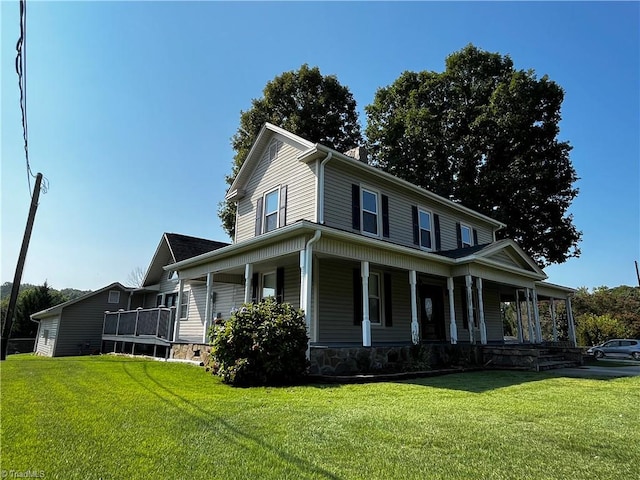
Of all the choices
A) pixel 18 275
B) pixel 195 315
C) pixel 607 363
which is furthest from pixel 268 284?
pixel 607 363

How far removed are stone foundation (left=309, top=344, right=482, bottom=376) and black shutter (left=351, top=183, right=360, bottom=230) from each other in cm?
401

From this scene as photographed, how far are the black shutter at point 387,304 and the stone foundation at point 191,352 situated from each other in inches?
221

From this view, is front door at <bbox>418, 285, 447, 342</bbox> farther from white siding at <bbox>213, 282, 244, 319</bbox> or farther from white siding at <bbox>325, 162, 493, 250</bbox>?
white siding at <bbox>213, 282, 244, 319</bbox>

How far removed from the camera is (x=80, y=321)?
21.1 metres

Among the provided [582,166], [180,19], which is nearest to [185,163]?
[180,19]

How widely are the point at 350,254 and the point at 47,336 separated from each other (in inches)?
845

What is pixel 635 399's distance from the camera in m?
6.33

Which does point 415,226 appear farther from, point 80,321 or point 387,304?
point 80,321

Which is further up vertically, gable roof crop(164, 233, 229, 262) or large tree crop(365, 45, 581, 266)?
large tree crop(365, 45, 581, 266)

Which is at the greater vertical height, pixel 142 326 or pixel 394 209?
pixel 394 209

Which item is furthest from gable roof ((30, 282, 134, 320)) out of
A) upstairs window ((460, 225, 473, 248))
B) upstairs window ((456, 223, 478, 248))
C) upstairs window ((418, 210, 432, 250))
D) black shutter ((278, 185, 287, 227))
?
upstairs window ((460, 225, 473, 248))

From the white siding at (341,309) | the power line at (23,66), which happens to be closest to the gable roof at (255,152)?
the white siding at (341,309)

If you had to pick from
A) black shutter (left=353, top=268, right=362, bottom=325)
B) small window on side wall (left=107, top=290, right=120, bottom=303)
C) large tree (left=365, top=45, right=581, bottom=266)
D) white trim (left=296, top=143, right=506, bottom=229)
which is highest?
large tree (left=365, top=45, right=581, bottom=266)

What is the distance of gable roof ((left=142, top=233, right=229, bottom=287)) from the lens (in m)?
18.0
